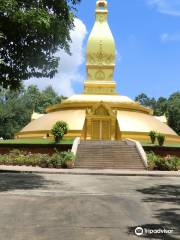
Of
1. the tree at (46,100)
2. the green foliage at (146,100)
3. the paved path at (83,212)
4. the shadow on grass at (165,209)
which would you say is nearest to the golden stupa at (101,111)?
the shadow on grass at (165,209)

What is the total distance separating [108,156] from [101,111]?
37.3 ft

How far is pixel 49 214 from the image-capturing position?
975 cm

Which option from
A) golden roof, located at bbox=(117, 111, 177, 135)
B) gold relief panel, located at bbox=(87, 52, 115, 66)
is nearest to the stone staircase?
golden roof, located at bbox=(117, 111, 177, 135)

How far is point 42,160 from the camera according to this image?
27.6 meters

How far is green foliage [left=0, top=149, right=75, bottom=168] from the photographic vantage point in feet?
88.2

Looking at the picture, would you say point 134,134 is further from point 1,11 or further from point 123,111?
point 1,11

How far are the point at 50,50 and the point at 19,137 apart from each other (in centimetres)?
2961

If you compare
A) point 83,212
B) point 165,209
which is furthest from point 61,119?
point 83,212

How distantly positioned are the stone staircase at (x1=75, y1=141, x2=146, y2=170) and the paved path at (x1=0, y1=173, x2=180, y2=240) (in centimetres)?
1223

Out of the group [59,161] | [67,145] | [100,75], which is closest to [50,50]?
[59,161]

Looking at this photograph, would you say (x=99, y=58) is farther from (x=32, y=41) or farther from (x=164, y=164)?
(x=32, y=41)

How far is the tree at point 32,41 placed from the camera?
50.2 ft

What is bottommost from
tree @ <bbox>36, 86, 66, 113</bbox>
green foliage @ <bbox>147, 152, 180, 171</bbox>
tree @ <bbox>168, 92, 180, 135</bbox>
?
green foliage @ <bbox>147, 152, 180, 171</bbox>

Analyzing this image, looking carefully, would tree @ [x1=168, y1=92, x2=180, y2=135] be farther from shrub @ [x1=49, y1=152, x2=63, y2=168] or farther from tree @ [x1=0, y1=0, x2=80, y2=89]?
tree @ [x1=0, y1=0, x2=80, y2=89]
